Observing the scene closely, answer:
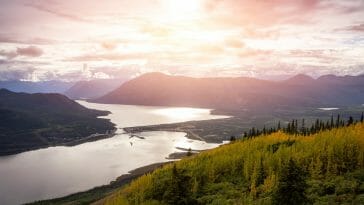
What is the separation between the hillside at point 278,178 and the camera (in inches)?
2301

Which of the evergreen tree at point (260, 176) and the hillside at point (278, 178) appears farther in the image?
the evergreen tree at point (260, 176)

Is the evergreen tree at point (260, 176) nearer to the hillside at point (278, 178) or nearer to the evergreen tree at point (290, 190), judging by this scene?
the hillside at point (278, 178)

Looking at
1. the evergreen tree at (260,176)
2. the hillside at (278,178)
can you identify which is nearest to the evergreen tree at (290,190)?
the hillside at (278,178)

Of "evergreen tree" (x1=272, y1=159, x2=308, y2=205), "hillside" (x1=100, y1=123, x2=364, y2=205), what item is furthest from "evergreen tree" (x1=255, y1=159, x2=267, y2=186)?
"evergreen tree" (x1=272, y1=159, x2=308, y2=205)

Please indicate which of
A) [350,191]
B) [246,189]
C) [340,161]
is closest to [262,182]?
[246,189]

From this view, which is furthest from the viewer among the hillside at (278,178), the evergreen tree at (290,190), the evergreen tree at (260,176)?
the evergreen tree at (260,176)

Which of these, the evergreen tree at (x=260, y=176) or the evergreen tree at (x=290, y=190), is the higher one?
the evergreen tree at (x=290, y=190)

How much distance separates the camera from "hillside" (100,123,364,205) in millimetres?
58438

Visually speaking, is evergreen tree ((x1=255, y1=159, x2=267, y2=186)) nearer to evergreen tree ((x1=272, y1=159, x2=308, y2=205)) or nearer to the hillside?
the hillside

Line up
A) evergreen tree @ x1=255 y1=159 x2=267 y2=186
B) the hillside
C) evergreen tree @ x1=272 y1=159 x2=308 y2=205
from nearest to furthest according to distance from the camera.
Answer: evergreen tree @ x1=272 y1=159 x2=308 y2=205 → the hillside → evergreen tree @ x1=255 y1=159 x2=267 y2=186

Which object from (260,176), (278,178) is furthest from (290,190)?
(260,176)

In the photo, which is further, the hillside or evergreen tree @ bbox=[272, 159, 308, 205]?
the hillside

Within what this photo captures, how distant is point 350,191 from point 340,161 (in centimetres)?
2668

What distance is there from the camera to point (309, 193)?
64.3 meters
